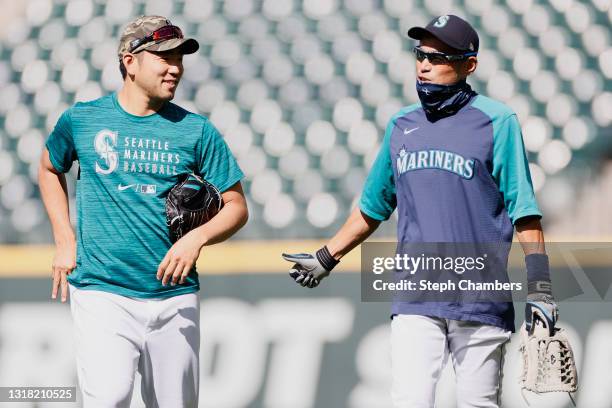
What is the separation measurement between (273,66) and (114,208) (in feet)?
18.7

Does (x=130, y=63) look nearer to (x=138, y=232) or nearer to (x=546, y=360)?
(x=138, y=232)

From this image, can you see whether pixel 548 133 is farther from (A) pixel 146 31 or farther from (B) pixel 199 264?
(A) pixel 146 31

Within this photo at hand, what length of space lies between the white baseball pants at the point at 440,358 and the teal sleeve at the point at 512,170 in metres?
0.33

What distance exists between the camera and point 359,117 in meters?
7.88

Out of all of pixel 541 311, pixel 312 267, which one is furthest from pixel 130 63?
pixel 541 311

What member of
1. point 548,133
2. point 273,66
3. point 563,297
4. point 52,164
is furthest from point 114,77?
point 52,164

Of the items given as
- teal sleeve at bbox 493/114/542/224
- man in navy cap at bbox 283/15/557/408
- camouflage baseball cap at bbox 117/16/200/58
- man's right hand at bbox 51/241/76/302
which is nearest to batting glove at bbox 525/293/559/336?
man in navy cap at bbox 283/15/557/408

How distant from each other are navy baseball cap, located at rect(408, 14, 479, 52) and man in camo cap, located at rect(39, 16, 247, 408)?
0.66m

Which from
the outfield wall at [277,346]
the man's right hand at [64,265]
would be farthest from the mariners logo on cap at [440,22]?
the outfield wall at [277,346]

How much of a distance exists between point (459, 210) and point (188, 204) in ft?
2.42

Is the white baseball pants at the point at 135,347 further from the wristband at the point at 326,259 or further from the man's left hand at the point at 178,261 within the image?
the wristband at the point at 326,259

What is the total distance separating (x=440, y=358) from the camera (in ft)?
8.76

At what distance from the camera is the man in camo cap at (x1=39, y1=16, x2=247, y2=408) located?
276 cm

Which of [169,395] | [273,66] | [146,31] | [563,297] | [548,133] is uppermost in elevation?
[273,66]
